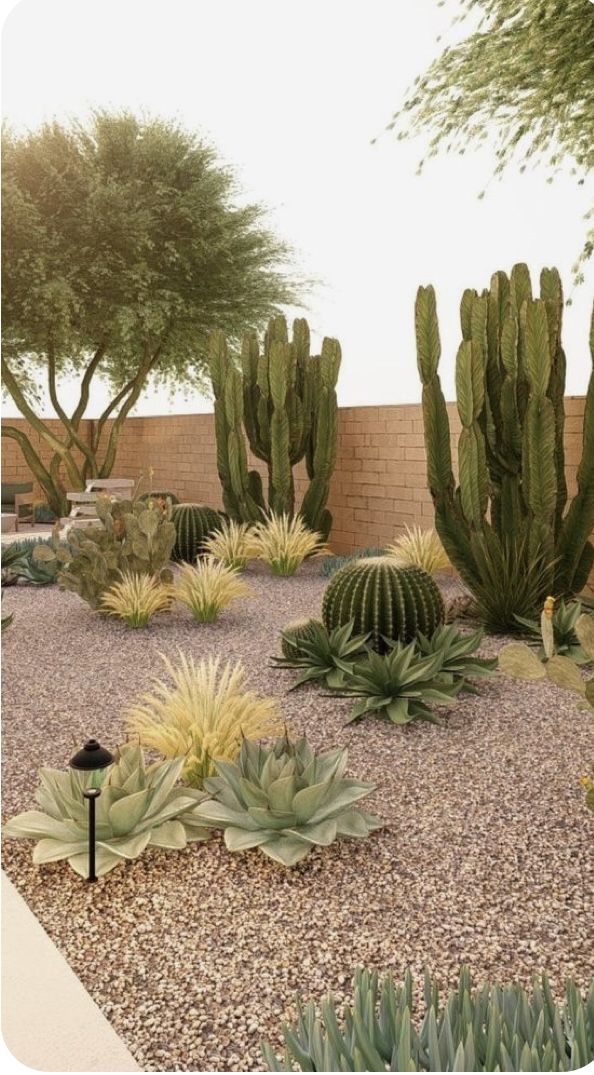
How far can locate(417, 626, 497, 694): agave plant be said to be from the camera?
5.35 meters

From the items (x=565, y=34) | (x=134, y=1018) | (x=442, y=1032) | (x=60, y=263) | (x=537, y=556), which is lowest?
(x=134, y=1018)

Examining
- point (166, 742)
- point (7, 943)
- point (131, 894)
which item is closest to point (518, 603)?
point (166, 742)

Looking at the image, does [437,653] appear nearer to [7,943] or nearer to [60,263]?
[7,943]

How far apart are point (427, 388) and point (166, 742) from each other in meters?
4.33

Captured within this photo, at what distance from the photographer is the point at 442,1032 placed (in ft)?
6.34

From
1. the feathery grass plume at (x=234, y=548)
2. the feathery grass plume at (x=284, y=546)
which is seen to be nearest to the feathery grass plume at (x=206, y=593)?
the feathery grass plume at (x=234, y=548)

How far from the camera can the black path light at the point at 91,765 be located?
3.04m

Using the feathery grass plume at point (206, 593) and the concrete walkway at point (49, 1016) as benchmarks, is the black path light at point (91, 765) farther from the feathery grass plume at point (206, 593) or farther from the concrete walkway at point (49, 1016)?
the feathery grass plume at point (206, 593)

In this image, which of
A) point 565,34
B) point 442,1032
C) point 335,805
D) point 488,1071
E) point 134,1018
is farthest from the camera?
point 565,34

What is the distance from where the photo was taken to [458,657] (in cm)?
545

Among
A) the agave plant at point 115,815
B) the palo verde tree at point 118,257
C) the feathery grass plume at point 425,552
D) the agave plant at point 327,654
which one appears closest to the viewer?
the agave plant at point 115,815

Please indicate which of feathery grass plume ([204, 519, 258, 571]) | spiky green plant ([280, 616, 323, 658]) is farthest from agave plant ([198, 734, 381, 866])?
feathery grass plume ([204, 519, 258, 571])

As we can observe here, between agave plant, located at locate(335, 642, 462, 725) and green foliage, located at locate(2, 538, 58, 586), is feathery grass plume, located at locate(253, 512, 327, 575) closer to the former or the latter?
green foliage, located at locate(2, 538, 58, 586)

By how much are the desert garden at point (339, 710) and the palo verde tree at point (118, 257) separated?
19cm
